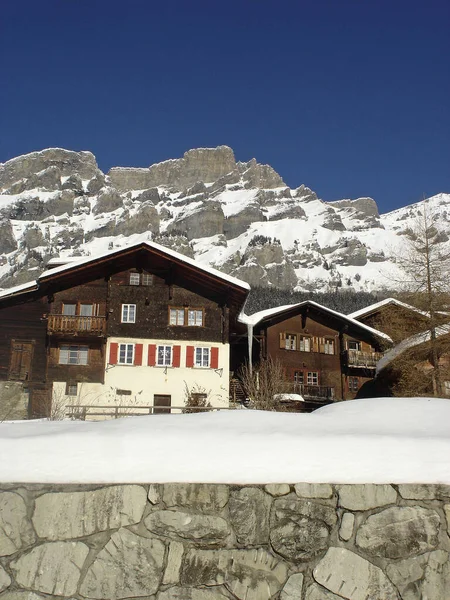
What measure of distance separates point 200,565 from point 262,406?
14.9 meters

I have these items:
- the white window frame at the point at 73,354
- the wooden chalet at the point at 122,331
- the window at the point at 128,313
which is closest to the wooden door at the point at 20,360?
the wooden chalet at the point at 122,331

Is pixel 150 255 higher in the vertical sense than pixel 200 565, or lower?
higher

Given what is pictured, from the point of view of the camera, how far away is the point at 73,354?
3081 cm

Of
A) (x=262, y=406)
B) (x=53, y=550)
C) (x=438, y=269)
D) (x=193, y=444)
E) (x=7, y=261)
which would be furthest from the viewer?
→ (x=7, y=261)

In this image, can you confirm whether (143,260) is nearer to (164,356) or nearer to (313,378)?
(164,356)

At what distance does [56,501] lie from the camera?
394 cm

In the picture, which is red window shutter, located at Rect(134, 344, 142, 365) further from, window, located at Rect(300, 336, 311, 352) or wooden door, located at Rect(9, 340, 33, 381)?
window, located at Rect(300, 336, 311, 352)

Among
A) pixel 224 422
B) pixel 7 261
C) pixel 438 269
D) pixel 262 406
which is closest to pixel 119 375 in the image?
pixel 262 406

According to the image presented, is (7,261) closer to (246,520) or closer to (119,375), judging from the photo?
(119,375)

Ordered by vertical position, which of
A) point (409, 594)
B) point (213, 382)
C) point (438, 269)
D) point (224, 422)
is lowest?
point (409, 594)

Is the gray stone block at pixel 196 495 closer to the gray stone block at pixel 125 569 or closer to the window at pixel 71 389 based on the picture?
the gray stone block at pixel 125 569

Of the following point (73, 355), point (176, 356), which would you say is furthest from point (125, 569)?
point (73, 355)

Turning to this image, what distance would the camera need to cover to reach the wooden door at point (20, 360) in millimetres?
30391

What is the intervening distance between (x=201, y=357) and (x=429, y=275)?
1330 cm
